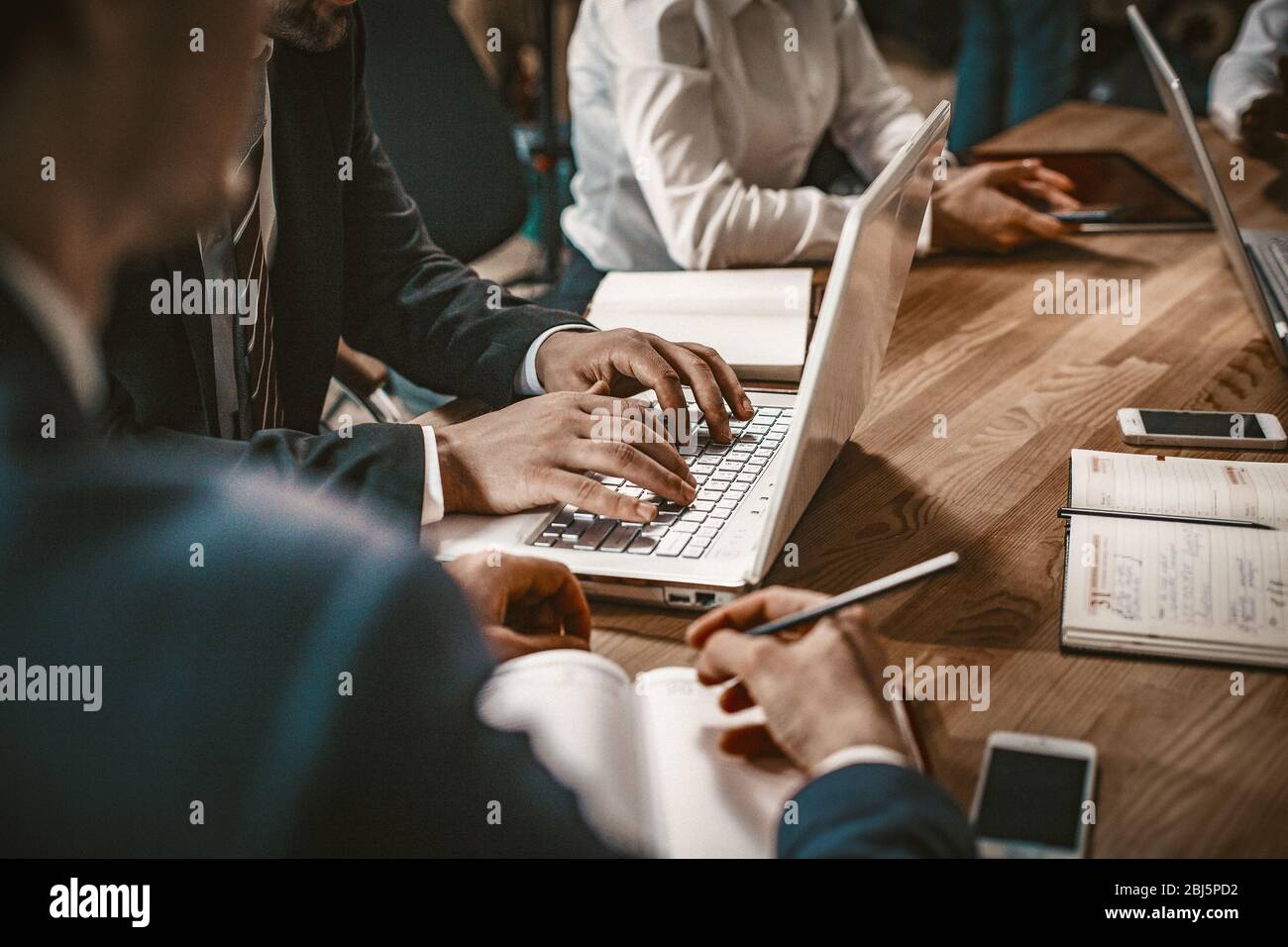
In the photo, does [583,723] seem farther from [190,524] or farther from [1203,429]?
[1203,429]

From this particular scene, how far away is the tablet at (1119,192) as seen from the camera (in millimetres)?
1604

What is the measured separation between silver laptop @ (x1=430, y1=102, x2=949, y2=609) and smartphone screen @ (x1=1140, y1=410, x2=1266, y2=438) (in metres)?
0.28

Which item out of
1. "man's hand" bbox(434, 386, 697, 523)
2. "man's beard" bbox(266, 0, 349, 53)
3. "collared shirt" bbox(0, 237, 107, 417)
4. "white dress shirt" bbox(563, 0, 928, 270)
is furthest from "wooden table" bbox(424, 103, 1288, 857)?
"man's beard" bbox(266, 0, 349, 53)

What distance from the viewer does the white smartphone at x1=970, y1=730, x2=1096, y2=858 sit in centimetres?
59

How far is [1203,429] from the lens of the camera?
102 cm

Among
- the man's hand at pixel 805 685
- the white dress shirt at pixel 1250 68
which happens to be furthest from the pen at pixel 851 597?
the white dress shirt at pixel 1250 68

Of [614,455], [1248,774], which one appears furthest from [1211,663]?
[614,455]

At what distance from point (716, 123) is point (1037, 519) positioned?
101 centimetres

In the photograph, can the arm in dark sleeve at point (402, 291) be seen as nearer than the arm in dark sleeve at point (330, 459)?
No

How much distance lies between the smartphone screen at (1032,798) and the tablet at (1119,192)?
115 cm

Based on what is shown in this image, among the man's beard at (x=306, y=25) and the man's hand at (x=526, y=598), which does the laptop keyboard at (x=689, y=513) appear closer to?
the man's hand at (x=526, y=598)

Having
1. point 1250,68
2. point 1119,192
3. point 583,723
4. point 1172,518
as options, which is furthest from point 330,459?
point 1250,68
